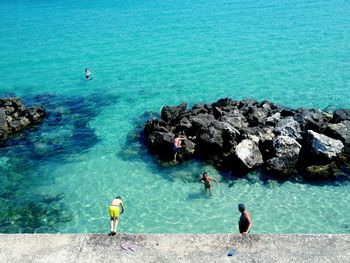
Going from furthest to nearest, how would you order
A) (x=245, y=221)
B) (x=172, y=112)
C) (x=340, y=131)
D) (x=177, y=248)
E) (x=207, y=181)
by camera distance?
(x=172, y=112)
(x=340, y=131)
(x=207, y=181)
(x=245, y=221)
(x=177, y=248)

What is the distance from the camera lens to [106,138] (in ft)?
82.2

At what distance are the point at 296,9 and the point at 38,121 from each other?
49980 mm

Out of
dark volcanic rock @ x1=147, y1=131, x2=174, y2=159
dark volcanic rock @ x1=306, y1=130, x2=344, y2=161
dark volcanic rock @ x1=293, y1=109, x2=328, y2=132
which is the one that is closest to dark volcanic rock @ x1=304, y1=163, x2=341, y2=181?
dark volcanic rock @ x1=306, y1=130, x2=344, y2=161

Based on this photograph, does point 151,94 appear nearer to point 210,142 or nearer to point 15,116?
point 15,116

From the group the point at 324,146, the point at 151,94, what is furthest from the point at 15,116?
the point at 324,146

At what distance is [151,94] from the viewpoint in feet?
107

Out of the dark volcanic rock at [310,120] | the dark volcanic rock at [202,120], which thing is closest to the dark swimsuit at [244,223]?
the dark volcanic rock at [202,120]

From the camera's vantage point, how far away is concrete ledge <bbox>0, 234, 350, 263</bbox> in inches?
432

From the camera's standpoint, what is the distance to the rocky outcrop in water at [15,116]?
85.3ft

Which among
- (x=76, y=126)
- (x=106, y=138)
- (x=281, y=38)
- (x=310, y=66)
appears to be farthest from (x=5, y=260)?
(x=281, y=38)

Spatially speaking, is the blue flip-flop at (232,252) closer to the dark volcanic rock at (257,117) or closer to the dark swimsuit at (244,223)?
the dark swimsuit at (244,223)

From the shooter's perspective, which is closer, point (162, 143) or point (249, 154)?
point (249, 154)

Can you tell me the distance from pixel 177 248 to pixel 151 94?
2220 cm

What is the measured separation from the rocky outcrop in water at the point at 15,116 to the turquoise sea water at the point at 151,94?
4.08 feet
